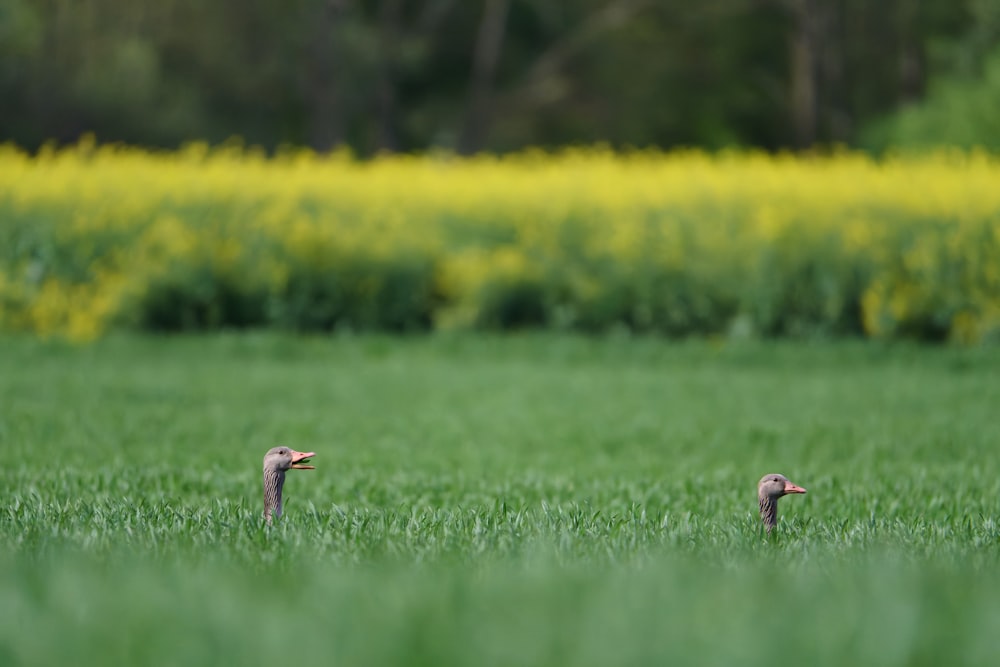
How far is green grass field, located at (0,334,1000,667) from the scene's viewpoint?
79.1 inches

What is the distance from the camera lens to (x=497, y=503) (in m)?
4.04

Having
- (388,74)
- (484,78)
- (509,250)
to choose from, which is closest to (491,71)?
(484,78)

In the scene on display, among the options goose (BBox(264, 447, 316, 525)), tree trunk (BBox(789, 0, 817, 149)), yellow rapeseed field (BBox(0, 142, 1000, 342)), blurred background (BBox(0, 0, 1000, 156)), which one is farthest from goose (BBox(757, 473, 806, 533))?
tree trunk (BBox(789, 0, 817, 149))

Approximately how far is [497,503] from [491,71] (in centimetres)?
2885

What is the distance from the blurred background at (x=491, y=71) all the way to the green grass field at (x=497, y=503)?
1575 cm

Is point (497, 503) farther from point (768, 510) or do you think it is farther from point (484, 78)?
point (484, 78)

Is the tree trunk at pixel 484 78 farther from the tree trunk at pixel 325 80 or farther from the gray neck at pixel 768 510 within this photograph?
the gray neck at pixel 768 510

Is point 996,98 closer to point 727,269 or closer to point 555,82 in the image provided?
point 727,269

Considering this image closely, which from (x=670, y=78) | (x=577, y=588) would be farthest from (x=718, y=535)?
(x=670, y=78)

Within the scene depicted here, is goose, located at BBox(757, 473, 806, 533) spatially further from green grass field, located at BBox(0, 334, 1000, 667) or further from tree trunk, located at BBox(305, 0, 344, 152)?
tree trunk, located at BBox(305, 0, 344, 152)

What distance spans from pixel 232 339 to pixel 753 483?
20.3ft

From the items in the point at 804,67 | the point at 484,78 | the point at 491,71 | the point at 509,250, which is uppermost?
the point at 491,71

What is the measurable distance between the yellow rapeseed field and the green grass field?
682mm

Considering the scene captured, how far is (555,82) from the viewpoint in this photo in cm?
3406
